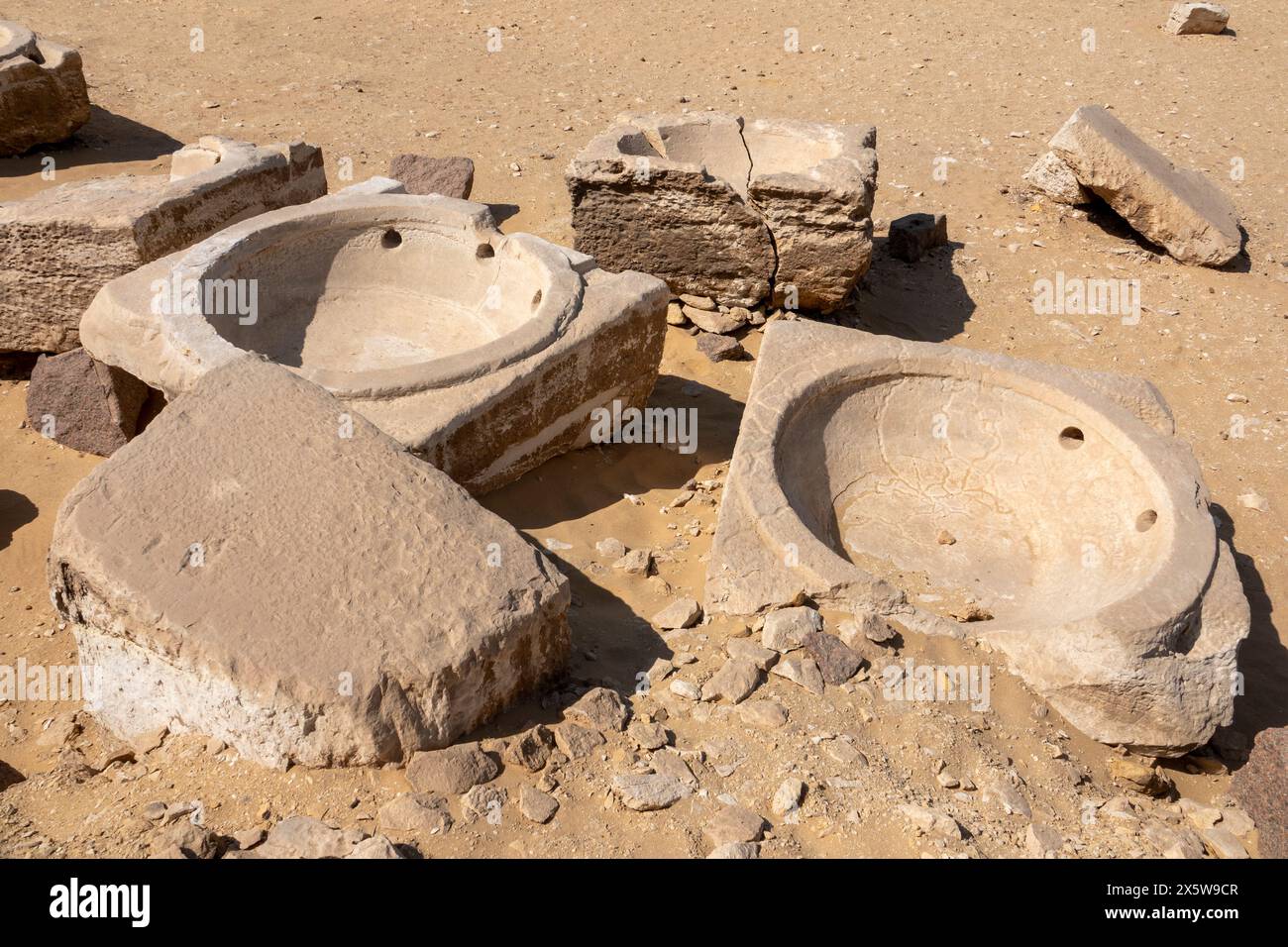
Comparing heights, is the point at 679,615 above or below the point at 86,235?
below

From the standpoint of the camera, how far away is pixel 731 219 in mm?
6074

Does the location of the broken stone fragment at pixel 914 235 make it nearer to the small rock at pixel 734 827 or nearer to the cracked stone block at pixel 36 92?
the small rock at pixel 734 827

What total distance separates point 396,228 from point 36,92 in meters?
4.29

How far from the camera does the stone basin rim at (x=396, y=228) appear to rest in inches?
164

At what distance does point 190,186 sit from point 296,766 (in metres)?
3.77

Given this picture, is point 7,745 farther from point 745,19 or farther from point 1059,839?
point 745,19

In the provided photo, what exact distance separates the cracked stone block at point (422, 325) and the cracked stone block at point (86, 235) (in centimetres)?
57

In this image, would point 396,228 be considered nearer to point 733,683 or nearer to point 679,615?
point 679,615

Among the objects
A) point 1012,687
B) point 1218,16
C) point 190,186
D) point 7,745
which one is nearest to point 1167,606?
point 1012,687

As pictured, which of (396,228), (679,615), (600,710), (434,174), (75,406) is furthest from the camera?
(434,174)

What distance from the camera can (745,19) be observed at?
430 inches

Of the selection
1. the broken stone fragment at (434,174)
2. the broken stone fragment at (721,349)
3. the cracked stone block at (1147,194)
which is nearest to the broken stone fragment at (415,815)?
the broken stone fragment at (721,349)

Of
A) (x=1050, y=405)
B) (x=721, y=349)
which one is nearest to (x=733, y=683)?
(x=1050, y=405)

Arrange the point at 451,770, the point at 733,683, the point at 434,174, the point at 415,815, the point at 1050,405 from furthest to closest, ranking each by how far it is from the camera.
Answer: the point at 434,174 < the point at 1050,405 < the point at 733,683 < the point at 451,770 < the point at 415,815
